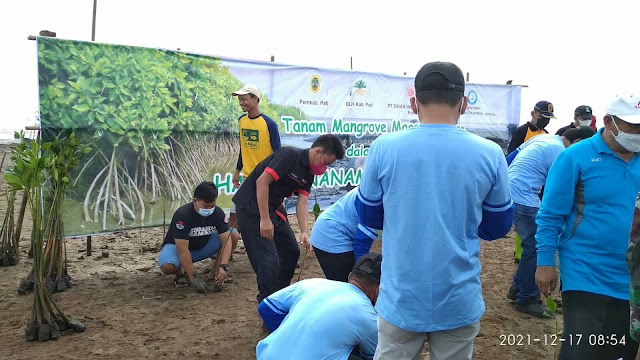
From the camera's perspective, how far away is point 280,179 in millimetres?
4059

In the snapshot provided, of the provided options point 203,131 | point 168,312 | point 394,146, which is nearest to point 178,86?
point 203,131

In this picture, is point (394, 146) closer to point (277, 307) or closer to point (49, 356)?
point (277, 307)

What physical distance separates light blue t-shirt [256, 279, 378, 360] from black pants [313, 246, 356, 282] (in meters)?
1.10

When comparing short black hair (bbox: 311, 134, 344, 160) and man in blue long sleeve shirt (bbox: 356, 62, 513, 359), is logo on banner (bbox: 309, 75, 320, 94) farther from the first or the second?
man in blue long sleeve shirt (bbox: 356, 62, 513, 359)

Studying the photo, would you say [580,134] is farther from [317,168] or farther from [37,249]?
[37,249]

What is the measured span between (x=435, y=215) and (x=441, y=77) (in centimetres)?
48

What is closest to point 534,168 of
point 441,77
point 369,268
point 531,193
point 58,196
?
point 531,193

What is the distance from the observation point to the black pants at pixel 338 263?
3.49 meters

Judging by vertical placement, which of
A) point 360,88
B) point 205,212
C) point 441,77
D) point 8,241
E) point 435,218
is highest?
point 360,88

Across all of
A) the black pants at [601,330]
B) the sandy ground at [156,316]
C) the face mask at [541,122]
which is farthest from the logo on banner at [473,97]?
the black pants at [601,330]

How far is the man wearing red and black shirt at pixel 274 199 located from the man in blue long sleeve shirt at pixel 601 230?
1.69 m

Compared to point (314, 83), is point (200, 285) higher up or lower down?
lower down

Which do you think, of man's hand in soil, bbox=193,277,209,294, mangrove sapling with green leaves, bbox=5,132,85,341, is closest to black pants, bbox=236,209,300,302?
man's hand in soil, bbox=193,277,209,294

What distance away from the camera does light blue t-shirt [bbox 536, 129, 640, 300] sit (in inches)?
92.4
